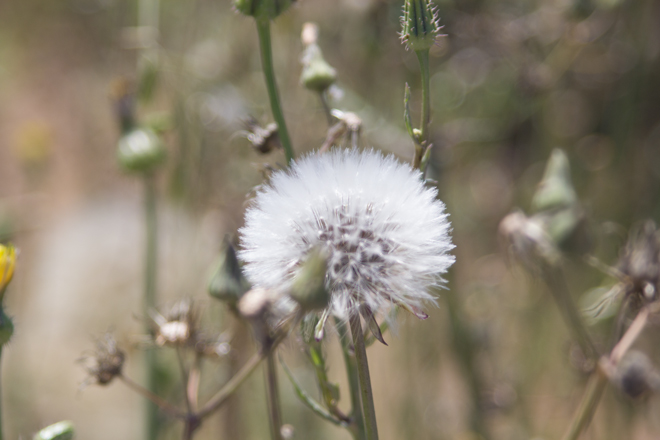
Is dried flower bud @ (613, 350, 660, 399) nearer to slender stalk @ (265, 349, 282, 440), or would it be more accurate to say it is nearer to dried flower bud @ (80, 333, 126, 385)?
slender stalk @ (265, 349, 282, 440)

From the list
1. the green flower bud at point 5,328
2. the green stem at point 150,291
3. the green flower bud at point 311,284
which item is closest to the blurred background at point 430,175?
the green stem at point 150,291

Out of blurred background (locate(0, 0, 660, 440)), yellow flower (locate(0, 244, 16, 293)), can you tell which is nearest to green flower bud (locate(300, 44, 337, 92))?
yellow flower (locate(0, 244, 16, 293))

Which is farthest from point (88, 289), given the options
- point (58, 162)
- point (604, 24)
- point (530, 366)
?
point (604, 24)

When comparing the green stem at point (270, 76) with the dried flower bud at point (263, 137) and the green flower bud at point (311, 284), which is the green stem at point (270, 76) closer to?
the dried flower bud at point (263, 137)

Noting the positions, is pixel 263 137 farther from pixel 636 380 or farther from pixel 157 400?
pixel 636 380

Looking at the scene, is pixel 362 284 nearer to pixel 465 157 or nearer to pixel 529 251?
pixel 529 251

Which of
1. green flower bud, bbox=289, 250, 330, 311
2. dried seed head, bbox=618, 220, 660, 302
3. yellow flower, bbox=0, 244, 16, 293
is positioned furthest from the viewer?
dried seed head, bbox=618, 220, 660, 302
